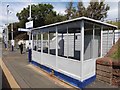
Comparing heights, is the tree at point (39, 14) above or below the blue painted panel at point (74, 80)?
above

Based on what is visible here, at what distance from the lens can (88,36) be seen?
33.3 feet

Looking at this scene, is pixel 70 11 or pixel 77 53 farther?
pixel 70 11

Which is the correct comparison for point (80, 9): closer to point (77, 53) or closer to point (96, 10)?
point (96, 10)

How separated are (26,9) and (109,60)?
158 feet

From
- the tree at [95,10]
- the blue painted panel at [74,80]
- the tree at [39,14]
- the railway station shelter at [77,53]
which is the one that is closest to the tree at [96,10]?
the tree at [95,10]

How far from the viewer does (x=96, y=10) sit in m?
33.6

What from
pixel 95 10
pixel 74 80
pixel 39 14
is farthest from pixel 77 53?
pixel 39 14

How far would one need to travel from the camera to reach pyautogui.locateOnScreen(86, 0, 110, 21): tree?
33250 mm

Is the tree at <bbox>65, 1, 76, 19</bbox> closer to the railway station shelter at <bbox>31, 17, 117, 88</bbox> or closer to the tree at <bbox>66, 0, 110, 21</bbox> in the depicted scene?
the tree at <bbox>66, 0, 110, 21</bbox>

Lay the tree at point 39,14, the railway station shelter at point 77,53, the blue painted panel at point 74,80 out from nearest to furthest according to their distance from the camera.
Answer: the blue painted panel at point 74,80 < the railway station shelter at point 77,53 < the tree at point 39,14

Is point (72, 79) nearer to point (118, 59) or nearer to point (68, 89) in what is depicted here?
point (68, 89)

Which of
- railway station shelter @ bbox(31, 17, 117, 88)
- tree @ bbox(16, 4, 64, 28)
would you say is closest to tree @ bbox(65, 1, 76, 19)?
tree @ bbox(16, 4, 64, 28)

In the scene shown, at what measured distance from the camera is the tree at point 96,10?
33.2 m

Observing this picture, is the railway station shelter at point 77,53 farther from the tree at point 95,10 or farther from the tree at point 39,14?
the tree at point 39,14
